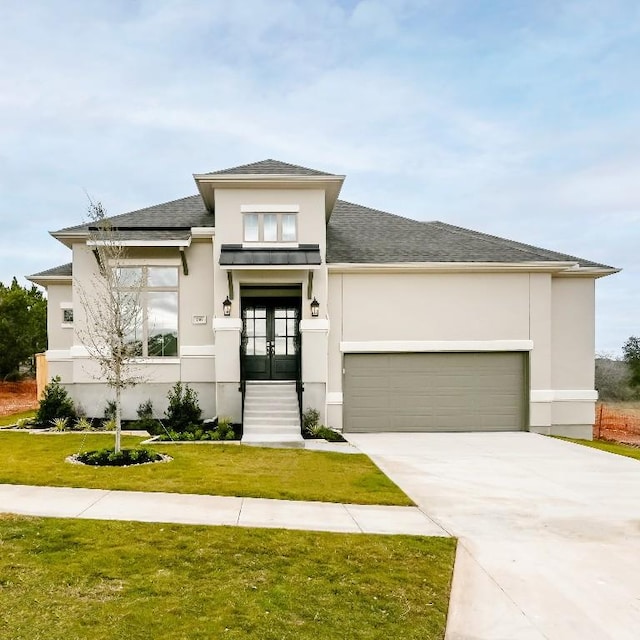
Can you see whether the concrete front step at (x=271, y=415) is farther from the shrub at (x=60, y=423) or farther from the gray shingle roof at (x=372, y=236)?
the shrub at (x=60, y=423)

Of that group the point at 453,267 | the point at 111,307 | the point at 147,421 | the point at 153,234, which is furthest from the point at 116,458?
the point at 453,267

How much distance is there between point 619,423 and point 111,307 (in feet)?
69.1

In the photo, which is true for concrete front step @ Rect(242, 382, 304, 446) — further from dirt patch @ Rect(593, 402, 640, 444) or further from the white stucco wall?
dirt patch @ Rect(593, 402, 640, 444)

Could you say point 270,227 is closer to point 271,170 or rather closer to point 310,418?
point 271,170

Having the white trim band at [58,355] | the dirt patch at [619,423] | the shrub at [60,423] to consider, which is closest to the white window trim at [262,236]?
the shrub at [60,423]

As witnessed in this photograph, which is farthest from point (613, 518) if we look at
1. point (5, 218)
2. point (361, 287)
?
point (5, 218)

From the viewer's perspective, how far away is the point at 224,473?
8.69 meters

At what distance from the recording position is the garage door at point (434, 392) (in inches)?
577

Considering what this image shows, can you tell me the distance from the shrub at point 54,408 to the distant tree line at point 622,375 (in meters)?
26.4

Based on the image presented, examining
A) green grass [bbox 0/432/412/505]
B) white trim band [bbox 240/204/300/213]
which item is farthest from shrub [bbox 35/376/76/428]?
white trim band [bbox 240/204/300/213]

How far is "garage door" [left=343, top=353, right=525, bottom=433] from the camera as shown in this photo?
14648 millimetres

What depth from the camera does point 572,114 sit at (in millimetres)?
23469

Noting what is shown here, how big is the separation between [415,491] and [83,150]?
26309 mm

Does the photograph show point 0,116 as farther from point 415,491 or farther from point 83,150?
point 415,491
